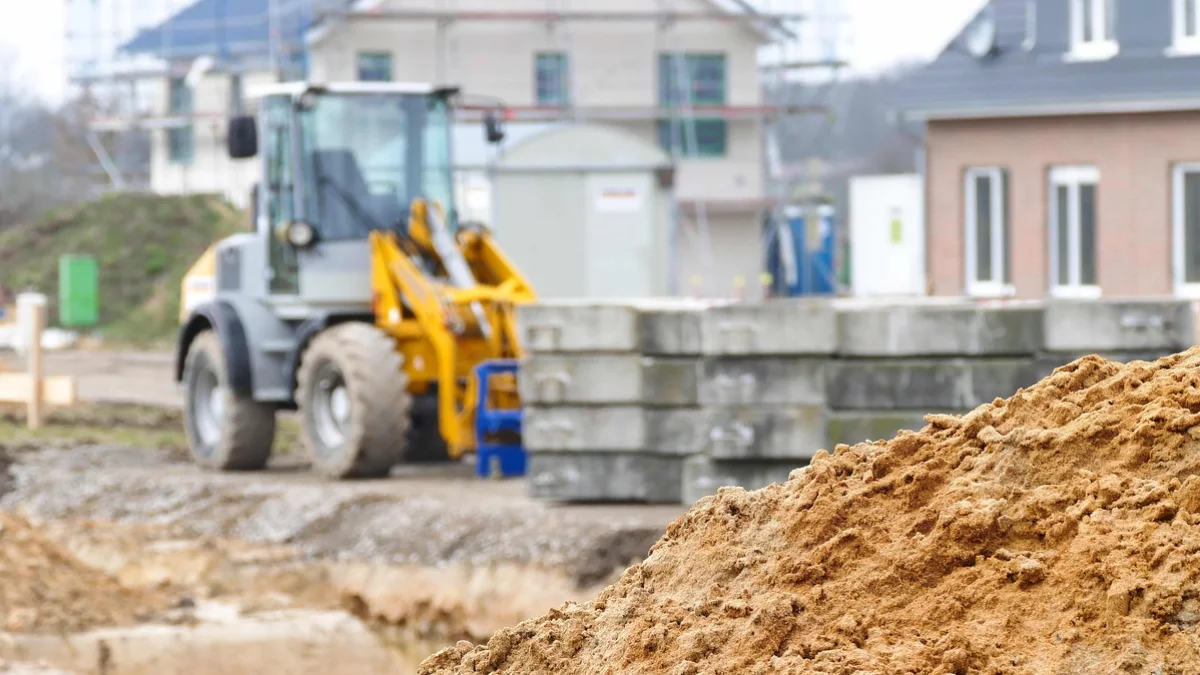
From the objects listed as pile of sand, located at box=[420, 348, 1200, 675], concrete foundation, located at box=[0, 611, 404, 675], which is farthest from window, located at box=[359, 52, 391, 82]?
pile of sand, located at box=[420, 348, 1200, 675]

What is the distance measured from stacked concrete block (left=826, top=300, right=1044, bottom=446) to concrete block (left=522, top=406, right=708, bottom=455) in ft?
3.16

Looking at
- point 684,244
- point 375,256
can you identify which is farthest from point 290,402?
point 684,244

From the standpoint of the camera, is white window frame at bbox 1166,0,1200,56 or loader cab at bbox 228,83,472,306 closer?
loader cab at bbox 228,83,472,306

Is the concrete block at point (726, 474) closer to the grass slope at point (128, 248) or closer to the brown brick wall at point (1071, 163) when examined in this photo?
the brown brick wall at point (1071, 163)

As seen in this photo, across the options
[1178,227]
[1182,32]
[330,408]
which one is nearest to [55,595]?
[330,408]

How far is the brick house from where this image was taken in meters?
22.6

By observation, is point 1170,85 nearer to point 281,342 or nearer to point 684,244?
point 281,342

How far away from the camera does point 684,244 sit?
4247cm

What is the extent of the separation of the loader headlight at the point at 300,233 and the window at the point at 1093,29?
11964 mm

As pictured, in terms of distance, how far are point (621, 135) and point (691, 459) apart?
14812 millimetres

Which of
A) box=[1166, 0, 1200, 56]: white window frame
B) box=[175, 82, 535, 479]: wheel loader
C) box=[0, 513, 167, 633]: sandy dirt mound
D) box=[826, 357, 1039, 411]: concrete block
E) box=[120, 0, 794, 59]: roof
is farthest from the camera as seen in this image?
box=[120, 0, 794, 59]: roof

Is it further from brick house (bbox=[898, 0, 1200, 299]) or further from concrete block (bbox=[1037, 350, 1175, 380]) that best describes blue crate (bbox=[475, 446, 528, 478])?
brick house (bbox=[898, 0, 1200, 299])

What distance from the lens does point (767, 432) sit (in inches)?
444

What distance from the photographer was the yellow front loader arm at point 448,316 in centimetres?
1410
